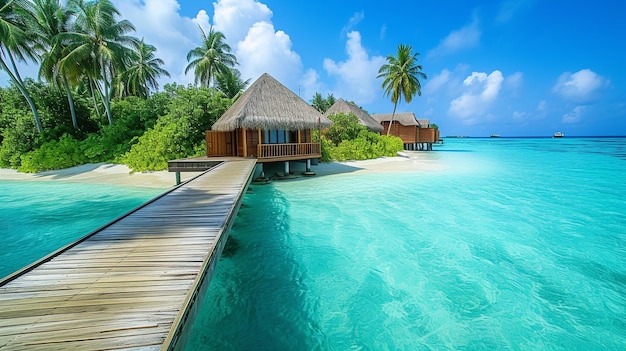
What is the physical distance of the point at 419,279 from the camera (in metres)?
4.80

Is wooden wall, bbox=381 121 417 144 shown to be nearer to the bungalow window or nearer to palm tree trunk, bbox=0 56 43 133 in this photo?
the bungalow window

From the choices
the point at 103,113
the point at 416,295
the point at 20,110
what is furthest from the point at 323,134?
the point at 20,110

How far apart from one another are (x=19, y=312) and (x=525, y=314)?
18.1 ft

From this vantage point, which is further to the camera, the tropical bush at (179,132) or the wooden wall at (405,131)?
the wooden wall at (405,131)

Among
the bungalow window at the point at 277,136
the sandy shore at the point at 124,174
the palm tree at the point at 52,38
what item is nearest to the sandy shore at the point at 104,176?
the sandy shore at the point at 124,174

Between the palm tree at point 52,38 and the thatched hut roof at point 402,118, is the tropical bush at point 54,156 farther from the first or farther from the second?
the thatched hut roof at point 402,118

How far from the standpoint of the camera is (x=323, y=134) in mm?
22047

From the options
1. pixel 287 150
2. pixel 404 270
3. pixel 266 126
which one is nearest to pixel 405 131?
pixel 287 150

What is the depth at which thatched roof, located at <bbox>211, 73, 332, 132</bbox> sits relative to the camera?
1265 centimetres

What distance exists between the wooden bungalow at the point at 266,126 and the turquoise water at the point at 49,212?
423 centimetres

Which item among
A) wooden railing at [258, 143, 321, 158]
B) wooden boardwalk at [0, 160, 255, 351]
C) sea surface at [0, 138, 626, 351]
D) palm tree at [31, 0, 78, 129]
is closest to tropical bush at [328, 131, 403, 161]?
wooden railing at [258, 143, 321, 158]

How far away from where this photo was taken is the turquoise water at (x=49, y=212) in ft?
21.1

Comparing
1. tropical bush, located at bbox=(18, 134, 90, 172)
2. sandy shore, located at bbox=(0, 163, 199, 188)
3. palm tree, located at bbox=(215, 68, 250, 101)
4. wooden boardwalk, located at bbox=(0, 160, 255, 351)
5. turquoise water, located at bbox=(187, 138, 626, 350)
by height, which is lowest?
turquoise water, located at bbox=(187, 138, 626, 350)

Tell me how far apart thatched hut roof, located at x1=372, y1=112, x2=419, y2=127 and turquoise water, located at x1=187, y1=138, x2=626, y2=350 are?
2692 cm
